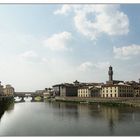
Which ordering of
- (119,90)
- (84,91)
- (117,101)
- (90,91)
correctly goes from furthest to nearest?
1. (84,91)
2. (90,91)
3. (119,90)
4. (117,101)

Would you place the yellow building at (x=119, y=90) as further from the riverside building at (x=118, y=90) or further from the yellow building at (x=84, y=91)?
the yellow building at (x=84, y=91)

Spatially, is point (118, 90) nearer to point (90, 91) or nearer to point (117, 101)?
point (117, 101)

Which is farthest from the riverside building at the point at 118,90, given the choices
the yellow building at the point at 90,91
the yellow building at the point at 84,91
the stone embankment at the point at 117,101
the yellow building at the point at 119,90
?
the yellow building at the point at 84,91

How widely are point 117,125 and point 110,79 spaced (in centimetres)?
6042

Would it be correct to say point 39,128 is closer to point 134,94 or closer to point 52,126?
point 52,126

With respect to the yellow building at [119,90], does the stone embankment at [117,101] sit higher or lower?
lower

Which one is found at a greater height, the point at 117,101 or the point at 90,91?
the point at 90,91

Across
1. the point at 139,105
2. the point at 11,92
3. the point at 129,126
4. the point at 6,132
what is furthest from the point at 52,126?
the point at 11,92

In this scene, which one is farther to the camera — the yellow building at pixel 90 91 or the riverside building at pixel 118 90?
the yellow building at pixel 90 91

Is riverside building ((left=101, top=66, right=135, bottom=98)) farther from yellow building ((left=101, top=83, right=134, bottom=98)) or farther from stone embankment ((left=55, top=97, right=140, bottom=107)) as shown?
stone embankment ((left=55, top=97, right=140, bottom=107))

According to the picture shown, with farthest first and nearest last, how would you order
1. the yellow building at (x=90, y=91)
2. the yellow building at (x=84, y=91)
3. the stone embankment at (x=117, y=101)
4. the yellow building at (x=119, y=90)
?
the yellow building at (x=84, y=91), the yellow building at (x=90, y=91), the yellow building at (x=119, y=90), the stone embankment at (x=117, y=101)

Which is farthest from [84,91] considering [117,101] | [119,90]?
[117,101]
